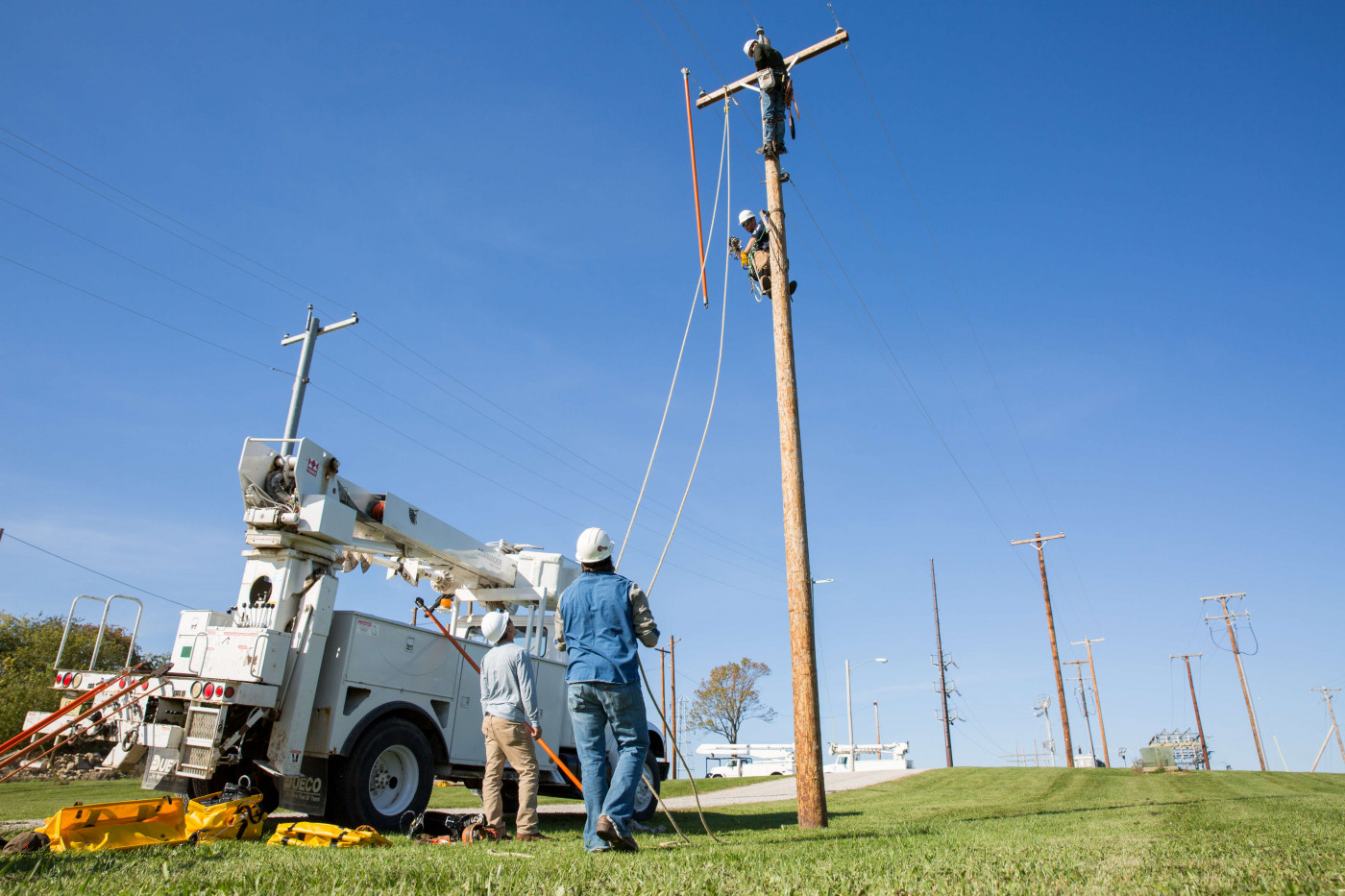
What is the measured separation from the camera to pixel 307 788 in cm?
742

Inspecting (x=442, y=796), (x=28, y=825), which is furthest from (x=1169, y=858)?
(x=442, y=796)

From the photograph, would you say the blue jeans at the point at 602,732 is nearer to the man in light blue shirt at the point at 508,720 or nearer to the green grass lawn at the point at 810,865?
the green grass lawn at the point at 810,865

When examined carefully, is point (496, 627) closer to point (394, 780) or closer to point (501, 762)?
point (501, 762)

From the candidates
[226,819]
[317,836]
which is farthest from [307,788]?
[317,836]

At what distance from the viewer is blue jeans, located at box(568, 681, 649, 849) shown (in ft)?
16.9

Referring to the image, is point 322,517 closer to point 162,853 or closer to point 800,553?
point 162,853

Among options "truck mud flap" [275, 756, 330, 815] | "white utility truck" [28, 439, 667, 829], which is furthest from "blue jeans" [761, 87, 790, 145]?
"truck mud flap" [275, 756, 330, 815]

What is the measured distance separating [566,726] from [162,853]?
5817 mm

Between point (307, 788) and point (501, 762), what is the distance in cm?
188

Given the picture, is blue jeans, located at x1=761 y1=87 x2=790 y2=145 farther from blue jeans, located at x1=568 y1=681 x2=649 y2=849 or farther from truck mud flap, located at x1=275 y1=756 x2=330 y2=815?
truck mud flap, located at x1=275 y1=756 x2=330 y2=815

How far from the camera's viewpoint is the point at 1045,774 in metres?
24.1

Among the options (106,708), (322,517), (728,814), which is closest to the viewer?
(106,708)

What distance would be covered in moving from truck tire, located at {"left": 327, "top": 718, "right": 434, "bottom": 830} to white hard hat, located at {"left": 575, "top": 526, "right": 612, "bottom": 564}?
3.64 m

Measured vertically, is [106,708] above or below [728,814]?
above
